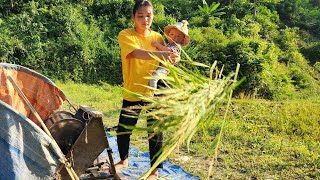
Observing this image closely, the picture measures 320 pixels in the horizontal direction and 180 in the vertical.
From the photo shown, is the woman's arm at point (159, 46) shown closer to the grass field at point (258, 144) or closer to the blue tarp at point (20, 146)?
the grass field at point (258, 144)

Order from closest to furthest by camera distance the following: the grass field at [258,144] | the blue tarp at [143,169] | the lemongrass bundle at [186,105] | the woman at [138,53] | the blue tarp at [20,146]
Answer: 1. the lemongrass bundle at [186,105]
2. the blue tarp at [20,146]
3. the woman at [138,53]
4. the blue tarp at [143,169]
5. the grass field at [258,144]

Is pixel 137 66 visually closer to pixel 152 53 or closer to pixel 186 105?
pixel 152 53

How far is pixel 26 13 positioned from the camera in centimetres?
1216

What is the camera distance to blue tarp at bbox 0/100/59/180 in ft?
9.14

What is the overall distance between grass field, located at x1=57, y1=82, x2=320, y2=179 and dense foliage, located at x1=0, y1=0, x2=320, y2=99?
327 centimetres

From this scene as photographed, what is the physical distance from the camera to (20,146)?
281cm

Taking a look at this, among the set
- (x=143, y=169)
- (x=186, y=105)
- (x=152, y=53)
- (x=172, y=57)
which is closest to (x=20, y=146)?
(x=152, y=53)

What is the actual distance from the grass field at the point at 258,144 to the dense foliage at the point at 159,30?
327 centimetres

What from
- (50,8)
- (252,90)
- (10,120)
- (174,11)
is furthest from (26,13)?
(10,120)

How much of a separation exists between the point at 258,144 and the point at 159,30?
7.72 meters

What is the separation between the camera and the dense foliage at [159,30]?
10742 mm

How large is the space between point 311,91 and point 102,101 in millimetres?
6929

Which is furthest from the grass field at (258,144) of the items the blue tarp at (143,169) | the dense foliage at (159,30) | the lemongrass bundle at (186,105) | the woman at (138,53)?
the dense foliage at (159,30)

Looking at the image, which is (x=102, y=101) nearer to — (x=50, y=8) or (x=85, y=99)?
(x=85, y=99)
